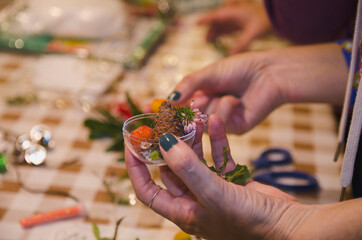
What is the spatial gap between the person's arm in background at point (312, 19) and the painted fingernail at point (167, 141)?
3.02ft

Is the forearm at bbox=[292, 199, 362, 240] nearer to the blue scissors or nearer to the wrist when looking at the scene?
the wrist

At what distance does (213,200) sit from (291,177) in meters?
0.50

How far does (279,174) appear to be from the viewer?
114 cm

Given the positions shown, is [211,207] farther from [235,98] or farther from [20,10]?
[20,10]

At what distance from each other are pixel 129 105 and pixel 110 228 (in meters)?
0.41

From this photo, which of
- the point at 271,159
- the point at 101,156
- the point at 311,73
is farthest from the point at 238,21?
the point at 101,156

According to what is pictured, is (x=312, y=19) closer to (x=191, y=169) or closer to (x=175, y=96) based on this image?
(x=175, y=96)

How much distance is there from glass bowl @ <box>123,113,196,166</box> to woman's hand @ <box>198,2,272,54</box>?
926mm

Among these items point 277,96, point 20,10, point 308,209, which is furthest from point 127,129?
point 20,10

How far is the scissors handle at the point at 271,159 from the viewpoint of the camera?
3.85ft

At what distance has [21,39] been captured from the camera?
1.64 meters

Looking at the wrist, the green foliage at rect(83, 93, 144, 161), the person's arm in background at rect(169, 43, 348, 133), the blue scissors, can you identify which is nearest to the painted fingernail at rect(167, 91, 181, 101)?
the person's arm in background at rect(169, 43, 348, 133)

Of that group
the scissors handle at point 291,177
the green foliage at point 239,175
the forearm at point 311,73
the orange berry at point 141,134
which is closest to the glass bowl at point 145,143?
the orange berry at point 141,134

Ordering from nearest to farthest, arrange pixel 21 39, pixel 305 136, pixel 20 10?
1. pixel 305 136
2. pixel 21 39
3. pixel 20 10
